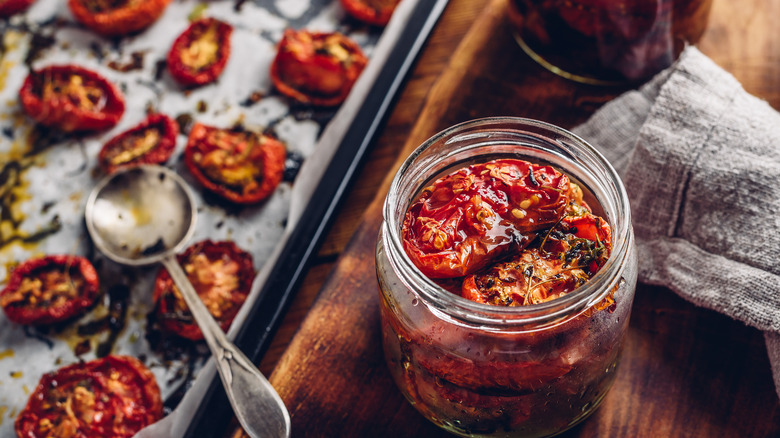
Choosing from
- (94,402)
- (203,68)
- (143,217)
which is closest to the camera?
(94,402)

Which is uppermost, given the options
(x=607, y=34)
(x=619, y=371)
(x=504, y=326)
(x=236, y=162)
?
(x=607, y=34)

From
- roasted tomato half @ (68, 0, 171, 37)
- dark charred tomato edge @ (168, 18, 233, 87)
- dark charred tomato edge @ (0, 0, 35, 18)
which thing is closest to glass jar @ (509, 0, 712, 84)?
dark charred tomato edge @ (168, 18, 233, 87)

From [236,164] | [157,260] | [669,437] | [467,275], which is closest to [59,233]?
[157,260]

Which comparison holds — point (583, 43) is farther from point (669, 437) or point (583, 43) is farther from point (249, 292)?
point (249, 292)

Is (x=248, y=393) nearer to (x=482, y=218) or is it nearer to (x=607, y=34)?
(x=482, y=218)

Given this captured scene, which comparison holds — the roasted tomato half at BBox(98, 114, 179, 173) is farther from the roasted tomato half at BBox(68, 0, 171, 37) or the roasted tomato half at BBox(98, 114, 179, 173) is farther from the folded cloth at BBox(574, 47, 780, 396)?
the folded cloth at BBox(574, 47, 780, 396)

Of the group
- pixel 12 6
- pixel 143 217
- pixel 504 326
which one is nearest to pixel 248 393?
pixel 504 326
